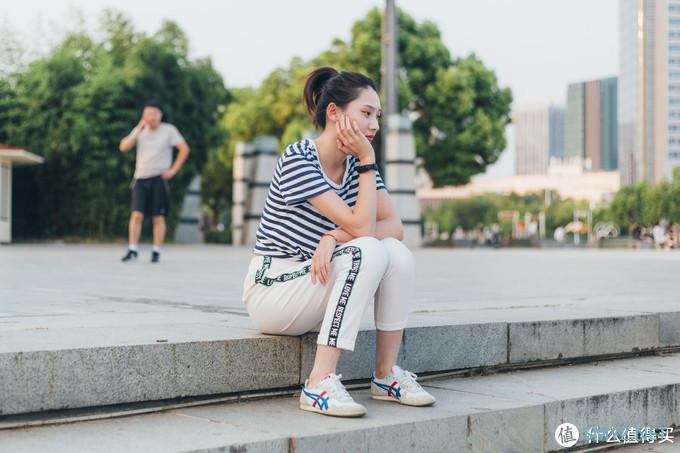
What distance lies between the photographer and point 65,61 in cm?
2167

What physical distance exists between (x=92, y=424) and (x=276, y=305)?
83 cm

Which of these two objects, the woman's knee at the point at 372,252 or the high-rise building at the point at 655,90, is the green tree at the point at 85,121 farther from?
the high-rise building at the point at 655,90

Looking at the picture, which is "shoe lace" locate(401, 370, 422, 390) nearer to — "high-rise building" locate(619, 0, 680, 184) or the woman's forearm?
the woman's forearm

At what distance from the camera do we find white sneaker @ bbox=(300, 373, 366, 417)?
3039 millimetres

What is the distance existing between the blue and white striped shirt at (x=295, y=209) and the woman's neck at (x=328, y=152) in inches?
1.2

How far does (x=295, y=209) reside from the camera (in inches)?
138

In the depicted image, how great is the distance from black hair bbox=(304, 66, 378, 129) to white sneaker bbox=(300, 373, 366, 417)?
3.52ft

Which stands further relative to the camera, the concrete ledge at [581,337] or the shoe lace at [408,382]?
the concrete ledge at [581,337]

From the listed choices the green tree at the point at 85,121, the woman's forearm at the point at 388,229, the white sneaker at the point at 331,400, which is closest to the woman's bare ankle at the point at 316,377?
the white sneaker at the point at 331,400

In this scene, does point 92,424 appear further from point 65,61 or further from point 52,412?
point 65,61

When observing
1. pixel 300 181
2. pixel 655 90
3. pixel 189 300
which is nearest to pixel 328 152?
pixel 300 181

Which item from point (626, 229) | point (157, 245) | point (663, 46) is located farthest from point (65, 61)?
point (663, 46)

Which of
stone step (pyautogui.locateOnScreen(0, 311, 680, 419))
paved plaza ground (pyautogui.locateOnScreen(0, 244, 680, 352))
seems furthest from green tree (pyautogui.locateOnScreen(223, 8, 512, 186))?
stone step (pyautogui.locateOnScreen(0, 311, 680, 419))

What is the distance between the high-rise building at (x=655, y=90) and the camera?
454 ft
